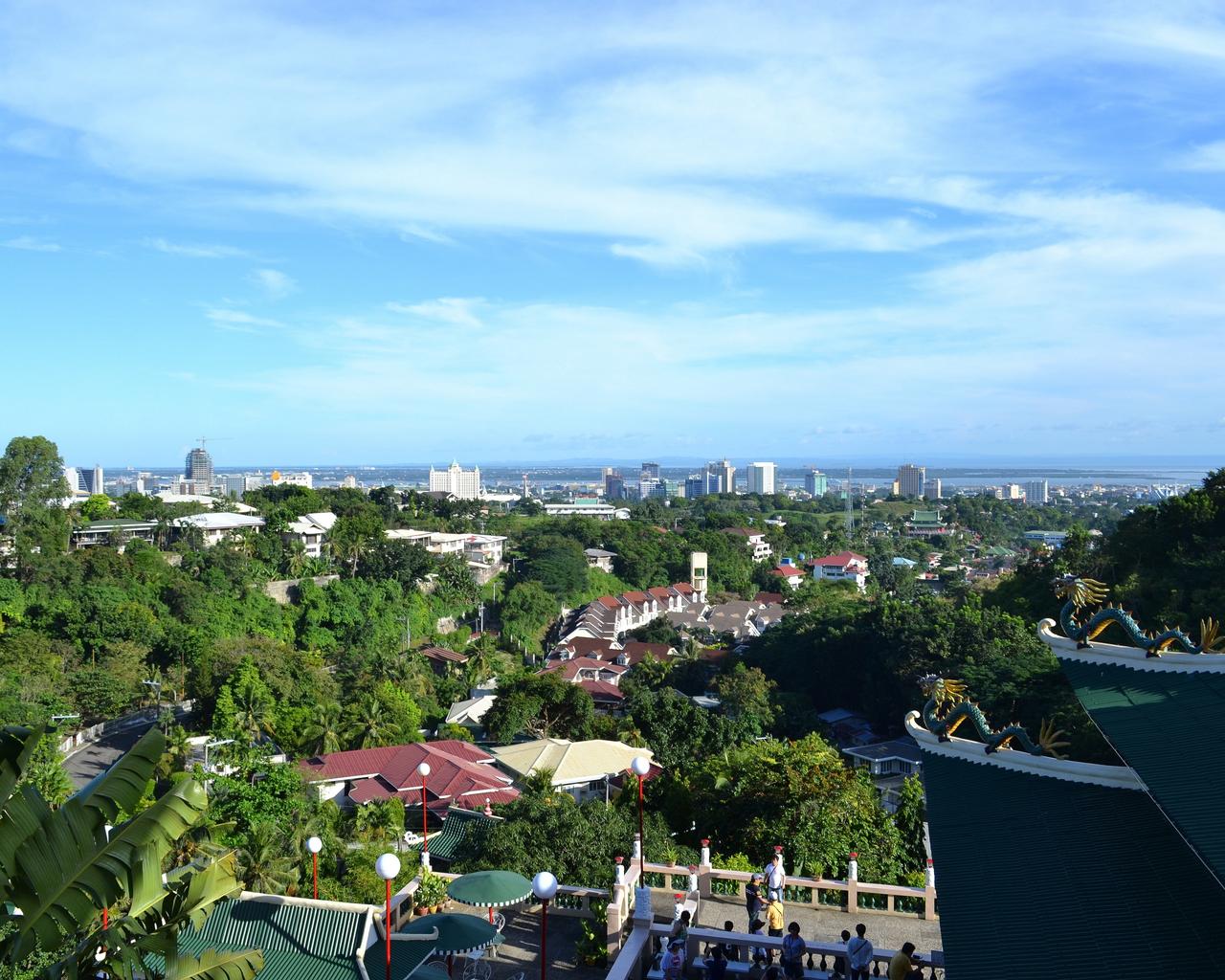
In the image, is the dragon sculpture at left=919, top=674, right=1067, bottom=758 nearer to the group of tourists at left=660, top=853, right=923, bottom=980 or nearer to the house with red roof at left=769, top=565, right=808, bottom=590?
the group of tourists at left=660, top=853, right=923, bottom=980

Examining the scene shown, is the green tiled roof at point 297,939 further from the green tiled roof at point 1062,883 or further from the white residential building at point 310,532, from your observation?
the white residential building at point 310,532

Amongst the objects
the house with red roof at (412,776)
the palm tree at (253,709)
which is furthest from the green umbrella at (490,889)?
the palm tree at (253,709)

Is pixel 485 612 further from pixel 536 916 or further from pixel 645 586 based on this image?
pixel 536 916

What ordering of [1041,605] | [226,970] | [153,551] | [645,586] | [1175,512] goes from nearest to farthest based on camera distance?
1. [226,970]
2. [1175,512]
3. [1041,605]
4. [153,551]
5. [645,586]

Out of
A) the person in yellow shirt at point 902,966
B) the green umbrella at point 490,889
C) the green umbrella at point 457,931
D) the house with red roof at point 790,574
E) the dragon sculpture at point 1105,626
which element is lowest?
the house with red roof at point 790,574

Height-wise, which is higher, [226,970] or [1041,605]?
[226,970]

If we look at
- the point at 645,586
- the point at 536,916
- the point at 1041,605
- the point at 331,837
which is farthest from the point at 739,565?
the point at 536,916

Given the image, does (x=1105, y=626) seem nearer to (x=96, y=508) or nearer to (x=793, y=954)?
(x=793, y=954)
